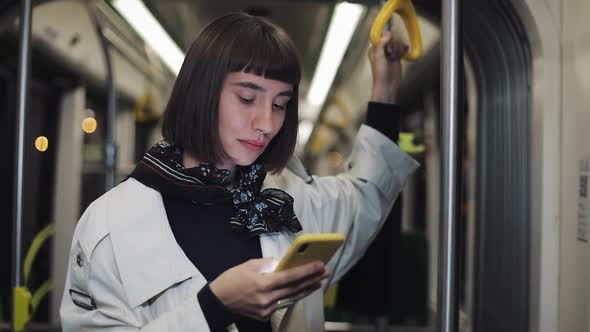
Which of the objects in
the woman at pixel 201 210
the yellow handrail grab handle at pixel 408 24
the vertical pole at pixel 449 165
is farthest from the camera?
the yellow handrail grab handle at pixel 408 24

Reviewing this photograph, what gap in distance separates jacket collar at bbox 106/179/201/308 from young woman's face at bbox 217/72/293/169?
0.22m

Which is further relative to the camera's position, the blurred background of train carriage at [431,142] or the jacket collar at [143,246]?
the blurred background of train carriage at [431,142]

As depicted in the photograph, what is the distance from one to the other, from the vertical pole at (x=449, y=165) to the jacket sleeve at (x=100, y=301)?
50 centimetres

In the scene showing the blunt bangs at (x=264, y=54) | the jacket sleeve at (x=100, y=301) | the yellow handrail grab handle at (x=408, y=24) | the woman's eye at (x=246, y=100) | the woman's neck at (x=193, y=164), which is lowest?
the jacket sleeve at (x=100, y=301)

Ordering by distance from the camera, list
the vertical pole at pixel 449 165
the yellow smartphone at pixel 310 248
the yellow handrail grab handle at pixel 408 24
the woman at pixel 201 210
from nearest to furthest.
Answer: the yellow smartphone at pixel 310 248
the vertical pole at pixel 449 165
the woman at pixel 201 210
the yellow handrail grab handle at pixel 408 24

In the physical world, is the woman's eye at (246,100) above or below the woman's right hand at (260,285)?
above

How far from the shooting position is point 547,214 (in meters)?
1.48

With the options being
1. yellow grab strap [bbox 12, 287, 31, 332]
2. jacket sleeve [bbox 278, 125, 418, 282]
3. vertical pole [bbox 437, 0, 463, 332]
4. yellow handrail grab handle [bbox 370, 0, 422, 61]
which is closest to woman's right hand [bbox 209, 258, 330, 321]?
vertical pole [bbox 437, 0, 463, 332]

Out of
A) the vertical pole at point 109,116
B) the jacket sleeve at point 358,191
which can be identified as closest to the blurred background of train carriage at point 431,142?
the vertical pole at point 109,116

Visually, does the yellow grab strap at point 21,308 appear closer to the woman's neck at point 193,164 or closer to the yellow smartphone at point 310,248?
the woman's neck at point 193,164

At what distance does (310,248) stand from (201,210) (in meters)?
0.44

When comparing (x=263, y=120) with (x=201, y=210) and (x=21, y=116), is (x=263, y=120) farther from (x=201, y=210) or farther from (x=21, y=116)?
(x=21, y=116)

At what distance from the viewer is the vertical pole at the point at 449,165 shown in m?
1.09

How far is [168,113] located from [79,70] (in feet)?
9.81
